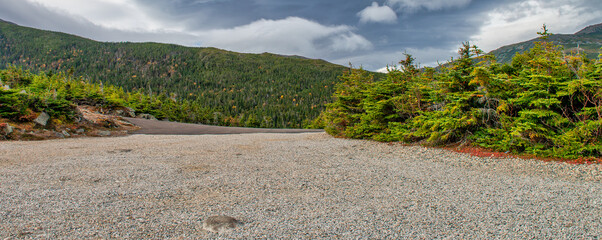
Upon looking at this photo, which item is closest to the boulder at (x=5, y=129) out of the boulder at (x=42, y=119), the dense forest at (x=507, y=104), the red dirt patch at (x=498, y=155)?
the boulder at (x=42, y=119)

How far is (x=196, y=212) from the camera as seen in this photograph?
4371 mm

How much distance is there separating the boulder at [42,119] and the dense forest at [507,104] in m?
16.9

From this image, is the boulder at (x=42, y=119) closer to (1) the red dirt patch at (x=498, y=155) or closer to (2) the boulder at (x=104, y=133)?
(2) the boulder at (x=104, y=133)

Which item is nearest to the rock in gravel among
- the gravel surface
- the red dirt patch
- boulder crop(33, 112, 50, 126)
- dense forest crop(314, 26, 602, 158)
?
the gravel surface

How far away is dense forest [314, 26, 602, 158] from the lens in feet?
24.8

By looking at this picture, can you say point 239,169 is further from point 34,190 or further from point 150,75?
point 150,75

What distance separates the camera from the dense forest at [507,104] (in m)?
7.56

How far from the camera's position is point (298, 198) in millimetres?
5145

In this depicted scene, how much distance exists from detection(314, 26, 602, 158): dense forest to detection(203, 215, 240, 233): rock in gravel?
841cm

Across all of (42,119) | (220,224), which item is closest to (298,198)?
(220,224)

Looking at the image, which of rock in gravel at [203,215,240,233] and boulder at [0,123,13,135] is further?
boulder at [0,123,13,135]

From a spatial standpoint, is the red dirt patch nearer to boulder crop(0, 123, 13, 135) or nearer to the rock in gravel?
the rock in gravel

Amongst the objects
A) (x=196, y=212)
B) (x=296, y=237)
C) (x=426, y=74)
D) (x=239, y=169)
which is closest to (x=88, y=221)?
(x=196, y=212)

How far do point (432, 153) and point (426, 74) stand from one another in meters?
4.80
